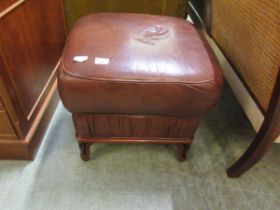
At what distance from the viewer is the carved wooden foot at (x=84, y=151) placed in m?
0.95

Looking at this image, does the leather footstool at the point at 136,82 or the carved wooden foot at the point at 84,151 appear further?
the carved wooden foot at the point at 84,151

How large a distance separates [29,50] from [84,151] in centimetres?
Answer: 48

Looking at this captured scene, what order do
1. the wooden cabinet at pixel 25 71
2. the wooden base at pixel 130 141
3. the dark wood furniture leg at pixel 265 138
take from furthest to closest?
the wooden base at pixel 130 141 → the wooden cabinet at pixel 25 71 → the dark wood furniture leg at pixel 265 138

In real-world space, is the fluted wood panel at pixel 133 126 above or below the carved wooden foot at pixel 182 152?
above

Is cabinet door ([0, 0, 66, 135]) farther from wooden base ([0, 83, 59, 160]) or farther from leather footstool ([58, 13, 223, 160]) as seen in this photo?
leather footstool ([58, 13, 223, 160])

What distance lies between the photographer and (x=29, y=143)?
3.12ft

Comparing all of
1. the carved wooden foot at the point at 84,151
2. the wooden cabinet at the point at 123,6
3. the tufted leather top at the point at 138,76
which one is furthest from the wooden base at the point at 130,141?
the wooden cabinet at the point at 123,6

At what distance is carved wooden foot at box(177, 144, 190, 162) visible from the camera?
98 cm

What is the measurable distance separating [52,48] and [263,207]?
120cm

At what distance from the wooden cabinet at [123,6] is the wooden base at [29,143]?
595mm

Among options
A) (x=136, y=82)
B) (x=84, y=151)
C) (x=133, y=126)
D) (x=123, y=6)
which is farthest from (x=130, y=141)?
(x=123, y=6)

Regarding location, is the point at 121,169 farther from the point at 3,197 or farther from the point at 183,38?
the point at 183,38

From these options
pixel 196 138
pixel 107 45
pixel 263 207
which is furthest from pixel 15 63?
pixel 263 207

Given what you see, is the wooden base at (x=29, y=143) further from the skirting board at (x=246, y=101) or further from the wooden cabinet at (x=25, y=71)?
the skirting board at (x=246, y=101)
